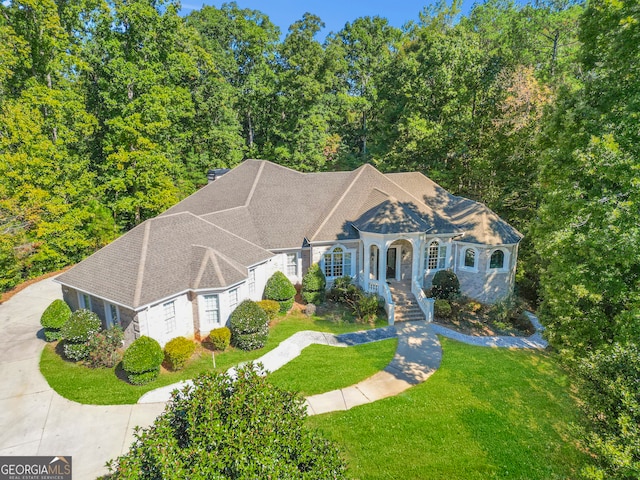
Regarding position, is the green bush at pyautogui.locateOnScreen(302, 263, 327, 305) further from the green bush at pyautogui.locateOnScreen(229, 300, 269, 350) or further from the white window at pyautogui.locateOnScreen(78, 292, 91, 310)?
the white window at pyautogui.locateOnScreen(78, 292, 91, 310)

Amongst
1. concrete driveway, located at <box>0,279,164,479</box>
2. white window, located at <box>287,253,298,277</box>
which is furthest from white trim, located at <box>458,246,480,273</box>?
concrete driveway, located at <box>0,279,164,479</box>

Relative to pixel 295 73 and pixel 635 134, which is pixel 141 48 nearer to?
pixel 295 73

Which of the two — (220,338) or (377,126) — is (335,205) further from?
(377,126)

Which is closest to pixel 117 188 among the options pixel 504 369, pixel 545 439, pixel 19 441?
pixel 19 441

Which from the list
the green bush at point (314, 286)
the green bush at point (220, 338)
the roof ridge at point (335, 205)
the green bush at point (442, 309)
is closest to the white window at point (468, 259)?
the green bush at point (442, 309)

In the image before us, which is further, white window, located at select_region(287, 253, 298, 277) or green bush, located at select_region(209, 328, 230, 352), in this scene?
white window, located at select_region(287, 253, 298, 277)

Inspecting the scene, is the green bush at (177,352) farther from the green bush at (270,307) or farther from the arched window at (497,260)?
the arched window at (497,260)
